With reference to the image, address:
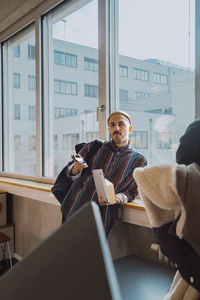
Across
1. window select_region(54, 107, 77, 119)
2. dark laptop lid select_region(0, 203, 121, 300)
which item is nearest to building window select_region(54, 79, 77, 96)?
window select_region(54, 107, 77, 119)

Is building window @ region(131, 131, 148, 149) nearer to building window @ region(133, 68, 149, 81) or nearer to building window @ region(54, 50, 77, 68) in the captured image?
building window @ region(133, 68, 149, 81)

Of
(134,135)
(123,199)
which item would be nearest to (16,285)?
(123,199)

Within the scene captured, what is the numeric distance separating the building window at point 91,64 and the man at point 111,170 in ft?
2.86

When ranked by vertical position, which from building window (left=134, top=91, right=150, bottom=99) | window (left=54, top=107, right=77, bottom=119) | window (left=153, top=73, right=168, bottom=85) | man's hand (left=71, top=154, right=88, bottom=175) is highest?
window (left=153, top=73, right=168, bottom=85)

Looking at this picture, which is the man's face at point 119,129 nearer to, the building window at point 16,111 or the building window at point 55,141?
the building window at point 55,141

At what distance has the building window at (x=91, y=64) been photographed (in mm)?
2471

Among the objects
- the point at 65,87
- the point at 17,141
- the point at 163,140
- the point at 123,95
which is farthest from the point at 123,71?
the point at 17,141

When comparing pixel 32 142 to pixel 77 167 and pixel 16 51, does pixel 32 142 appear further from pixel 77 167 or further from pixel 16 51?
pixel 77 167

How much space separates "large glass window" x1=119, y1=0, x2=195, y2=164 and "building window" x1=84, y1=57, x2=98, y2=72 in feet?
1.00

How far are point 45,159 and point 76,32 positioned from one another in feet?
4.31

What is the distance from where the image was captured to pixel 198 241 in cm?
68

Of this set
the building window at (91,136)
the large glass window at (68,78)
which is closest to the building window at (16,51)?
the large glass window at (68,78)

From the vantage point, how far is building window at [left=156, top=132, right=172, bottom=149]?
1879 millimetres

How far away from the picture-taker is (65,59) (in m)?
2.82
